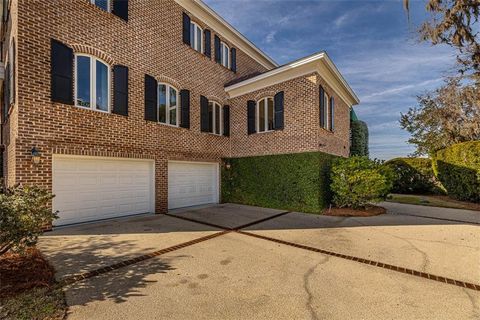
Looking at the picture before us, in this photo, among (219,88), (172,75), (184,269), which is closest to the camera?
(184,269)

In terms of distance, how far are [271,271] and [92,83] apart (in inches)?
291

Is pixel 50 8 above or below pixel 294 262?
above

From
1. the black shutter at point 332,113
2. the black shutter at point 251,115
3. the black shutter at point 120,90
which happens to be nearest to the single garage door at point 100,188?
the black shutter at point 120,90

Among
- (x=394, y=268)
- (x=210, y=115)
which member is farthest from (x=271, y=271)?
(x=210, y=115)

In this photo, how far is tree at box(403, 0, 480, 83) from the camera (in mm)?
9695

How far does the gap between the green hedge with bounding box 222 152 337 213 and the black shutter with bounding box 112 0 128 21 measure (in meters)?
7.23

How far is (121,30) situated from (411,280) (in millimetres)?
10210

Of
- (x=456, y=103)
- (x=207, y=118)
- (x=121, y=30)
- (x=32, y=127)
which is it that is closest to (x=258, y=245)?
(x=32, y=127)

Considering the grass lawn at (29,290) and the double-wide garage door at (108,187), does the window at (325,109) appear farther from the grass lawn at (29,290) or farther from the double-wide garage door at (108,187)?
the grass lawn at (29,290)

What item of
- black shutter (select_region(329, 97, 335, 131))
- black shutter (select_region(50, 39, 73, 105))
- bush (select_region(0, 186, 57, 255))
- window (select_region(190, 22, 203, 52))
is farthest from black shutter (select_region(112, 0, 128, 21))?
black shutter (select_region(329, 97, 335, 131))

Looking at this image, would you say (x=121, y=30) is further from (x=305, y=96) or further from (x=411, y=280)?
(x=411, y=280)

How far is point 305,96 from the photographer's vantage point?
31.1 ft

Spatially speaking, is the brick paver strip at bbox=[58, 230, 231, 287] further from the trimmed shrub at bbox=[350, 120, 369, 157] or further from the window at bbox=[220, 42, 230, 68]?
the trimmed shrub at bbox=[350, 120, 369, 157]

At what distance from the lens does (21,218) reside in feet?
11.5
